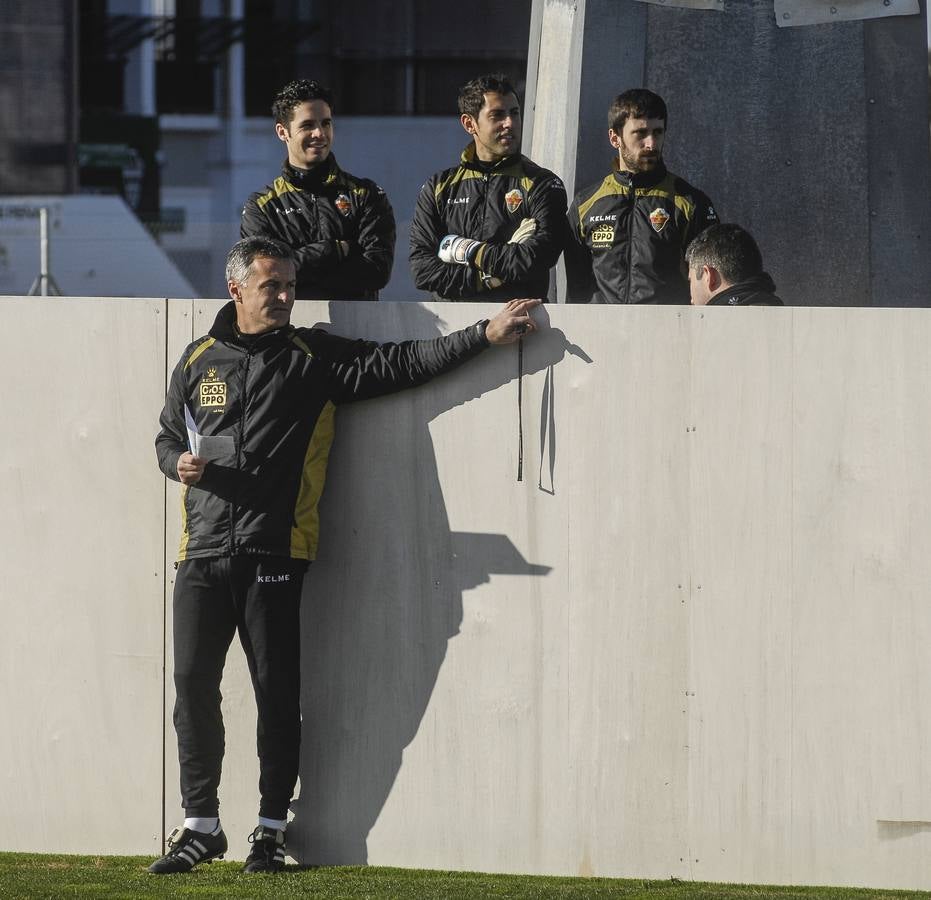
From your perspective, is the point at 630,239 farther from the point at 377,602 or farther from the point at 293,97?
the point at 377,602

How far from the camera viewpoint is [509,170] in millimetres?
5141

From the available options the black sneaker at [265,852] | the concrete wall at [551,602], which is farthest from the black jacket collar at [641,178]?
the black sneaker at [265,852]

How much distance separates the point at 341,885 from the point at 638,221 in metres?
2.54

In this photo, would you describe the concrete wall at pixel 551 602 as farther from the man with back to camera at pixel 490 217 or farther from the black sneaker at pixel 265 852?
the man with back to camera at pixel 490 217

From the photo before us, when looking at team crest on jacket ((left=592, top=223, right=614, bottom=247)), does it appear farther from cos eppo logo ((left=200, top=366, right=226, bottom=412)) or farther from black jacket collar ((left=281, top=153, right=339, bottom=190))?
cos eppo logo ((left=200, top=366, right=226, bottom=412))

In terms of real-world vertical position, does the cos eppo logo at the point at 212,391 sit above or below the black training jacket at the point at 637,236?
below

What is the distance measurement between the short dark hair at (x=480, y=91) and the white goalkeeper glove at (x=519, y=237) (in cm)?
50

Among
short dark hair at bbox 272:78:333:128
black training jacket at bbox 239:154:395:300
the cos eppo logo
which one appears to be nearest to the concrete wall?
the cos eppo logo

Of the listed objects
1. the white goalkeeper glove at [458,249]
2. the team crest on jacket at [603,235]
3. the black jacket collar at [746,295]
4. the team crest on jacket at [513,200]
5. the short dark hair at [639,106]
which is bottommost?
the black jacket collar at [746,295]

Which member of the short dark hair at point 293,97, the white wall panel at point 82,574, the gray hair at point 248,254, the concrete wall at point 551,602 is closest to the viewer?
the concrete wall at point 551,602

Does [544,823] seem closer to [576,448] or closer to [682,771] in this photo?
[682,771]

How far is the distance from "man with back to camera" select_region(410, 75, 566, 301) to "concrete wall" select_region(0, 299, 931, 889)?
0.59 metres

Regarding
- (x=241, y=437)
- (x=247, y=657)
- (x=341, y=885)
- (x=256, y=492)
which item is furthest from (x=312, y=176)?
(x=341, y=885)

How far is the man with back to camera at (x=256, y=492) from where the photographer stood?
419 centimetres
